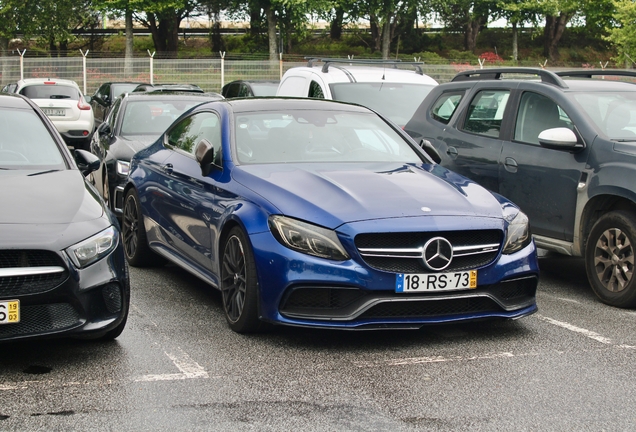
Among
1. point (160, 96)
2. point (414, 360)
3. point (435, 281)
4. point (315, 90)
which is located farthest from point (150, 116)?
point (414, 360)

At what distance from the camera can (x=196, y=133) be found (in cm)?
775

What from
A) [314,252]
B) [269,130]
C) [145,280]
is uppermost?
[269,130]

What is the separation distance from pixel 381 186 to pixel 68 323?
2.21 m

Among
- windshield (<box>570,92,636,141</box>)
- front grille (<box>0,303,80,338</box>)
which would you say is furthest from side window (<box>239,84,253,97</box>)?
front grille (<box>0,303,80,338</box>)

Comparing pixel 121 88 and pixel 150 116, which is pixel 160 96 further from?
pixel 121 88

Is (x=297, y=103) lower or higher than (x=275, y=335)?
higher

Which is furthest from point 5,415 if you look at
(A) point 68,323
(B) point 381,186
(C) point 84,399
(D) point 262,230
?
(B) point 381,186

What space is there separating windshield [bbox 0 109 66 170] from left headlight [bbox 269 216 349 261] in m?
1.86

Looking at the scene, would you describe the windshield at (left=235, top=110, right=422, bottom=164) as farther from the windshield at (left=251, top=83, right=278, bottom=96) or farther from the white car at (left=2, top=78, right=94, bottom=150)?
the white car at (left=2, top=78, right=94, bottom=150)

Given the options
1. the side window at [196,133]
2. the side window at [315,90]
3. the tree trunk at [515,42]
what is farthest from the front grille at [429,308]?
the tree trunk at [515,42]

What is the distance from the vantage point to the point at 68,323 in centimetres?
534

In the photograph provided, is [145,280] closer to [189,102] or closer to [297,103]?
[297,103]

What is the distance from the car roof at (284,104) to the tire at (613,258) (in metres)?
2.11

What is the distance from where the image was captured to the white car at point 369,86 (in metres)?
12.8
